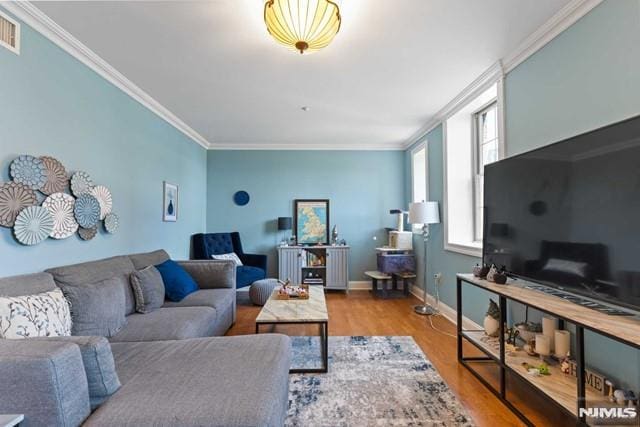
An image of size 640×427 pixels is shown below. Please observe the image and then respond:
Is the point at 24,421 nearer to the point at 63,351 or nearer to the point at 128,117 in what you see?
the point at 63,351

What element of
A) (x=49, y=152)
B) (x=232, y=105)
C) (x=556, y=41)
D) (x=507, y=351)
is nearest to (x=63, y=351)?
(x=49, y=152)

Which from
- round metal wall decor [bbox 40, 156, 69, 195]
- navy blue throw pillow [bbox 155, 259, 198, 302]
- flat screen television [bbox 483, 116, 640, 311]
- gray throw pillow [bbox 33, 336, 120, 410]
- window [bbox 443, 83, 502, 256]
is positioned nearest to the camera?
gray throw pillow [bbox 33, 336, 120, 410]

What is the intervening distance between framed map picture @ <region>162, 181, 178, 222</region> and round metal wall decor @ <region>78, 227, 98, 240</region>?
1174 mm

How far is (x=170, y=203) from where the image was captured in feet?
12.6

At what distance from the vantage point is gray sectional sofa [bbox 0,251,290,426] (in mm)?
1076

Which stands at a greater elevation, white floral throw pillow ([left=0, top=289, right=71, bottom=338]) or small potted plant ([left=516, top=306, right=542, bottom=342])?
white floral throw pillow ([left=0, top=289, right=71, bottom=338])

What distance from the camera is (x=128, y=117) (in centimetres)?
302

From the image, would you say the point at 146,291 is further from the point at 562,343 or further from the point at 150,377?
the point at 562,343

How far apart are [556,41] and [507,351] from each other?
214 centimetres

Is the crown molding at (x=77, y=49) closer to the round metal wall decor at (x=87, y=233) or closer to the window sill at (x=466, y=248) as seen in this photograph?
the round metal wall decor at (x=87, y=233)

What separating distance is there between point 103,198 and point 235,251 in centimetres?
246

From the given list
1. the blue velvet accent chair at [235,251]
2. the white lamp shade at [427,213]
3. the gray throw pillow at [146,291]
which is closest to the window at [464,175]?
the white lamp shade at [427,213]

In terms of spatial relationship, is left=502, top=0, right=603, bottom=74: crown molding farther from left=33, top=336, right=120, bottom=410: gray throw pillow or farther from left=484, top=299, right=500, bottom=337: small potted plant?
left=33, top=336, right=120, bottom=410: gray throw pillow

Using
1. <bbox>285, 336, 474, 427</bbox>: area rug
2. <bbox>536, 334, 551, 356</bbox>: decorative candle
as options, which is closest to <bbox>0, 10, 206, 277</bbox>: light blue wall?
<bbox>285, 336, 474, 427</bbox>: area rug
